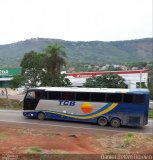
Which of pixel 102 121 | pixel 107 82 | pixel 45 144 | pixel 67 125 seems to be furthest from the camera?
pixel 107 82

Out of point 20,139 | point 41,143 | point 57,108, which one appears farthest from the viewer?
point 57,108

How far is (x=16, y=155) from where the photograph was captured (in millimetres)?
12711

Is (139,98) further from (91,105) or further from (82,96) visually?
(82,96)

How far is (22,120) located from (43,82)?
13680 mm

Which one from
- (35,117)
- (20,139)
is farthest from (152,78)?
(20,139)

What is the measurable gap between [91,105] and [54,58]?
16956mm

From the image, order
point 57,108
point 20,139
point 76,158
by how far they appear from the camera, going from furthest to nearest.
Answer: point 57,108 → point 20,139 → point 76,158

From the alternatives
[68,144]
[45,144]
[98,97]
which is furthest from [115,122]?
[45,144]

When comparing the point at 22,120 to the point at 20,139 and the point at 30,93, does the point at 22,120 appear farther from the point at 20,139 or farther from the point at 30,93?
the point at 20,139

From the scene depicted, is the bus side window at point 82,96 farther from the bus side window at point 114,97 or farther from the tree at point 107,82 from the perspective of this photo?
the tree at point 107,82

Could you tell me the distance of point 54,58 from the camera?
4025 cm

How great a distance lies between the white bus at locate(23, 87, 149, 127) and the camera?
912 inches

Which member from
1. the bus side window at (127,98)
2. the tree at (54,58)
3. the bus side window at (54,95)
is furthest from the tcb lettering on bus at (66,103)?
the tree at (54,58)

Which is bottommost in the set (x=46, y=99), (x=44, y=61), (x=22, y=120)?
(x=22, y=120)
